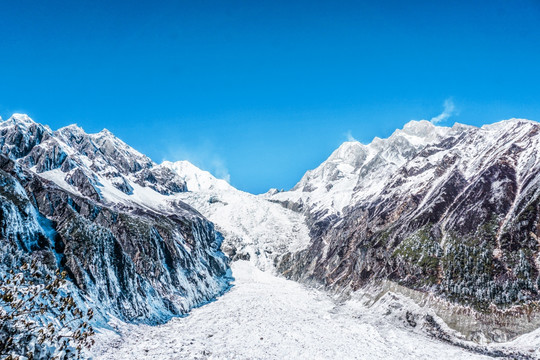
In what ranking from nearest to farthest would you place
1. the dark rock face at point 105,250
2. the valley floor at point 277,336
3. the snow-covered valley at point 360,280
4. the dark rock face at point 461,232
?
the valley floor at point 277,336 → the snow-covered valley at point 360,280 → the dark rock face at point 105,250 → the dark rock face at point 461,232

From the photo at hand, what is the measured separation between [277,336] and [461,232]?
5065 cm

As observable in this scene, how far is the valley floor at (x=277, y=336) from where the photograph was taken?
44406 mm

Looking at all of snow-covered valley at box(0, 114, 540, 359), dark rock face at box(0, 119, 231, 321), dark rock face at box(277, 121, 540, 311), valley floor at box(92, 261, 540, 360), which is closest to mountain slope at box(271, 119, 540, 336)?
dark rock face at box(277, 121, 540, 311)

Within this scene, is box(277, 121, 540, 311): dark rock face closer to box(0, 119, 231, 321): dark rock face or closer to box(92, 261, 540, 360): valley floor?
box(92, 261, 540, 360): valley floor

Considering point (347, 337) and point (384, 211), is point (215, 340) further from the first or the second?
point (384, 211)

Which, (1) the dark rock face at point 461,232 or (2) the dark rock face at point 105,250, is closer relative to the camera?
(2) the dark rock face at point 105,250

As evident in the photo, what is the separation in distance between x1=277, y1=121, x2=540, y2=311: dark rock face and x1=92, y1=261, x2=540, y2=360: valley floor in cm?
1315

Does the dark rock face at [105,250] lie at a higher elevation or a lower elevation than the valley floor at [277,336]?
higher

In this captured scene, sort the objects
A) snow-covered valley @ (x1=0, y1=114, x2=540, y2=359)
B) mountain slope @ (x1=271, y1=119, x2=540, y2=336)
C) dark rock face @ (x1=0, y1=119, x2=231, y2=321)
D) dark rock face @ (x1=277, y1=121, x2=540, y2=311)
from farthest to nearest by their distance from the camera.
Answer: dark rock face @ (x1=277, y1=121, x2=540, y2=311)
mountain slope @ (x1=271, y1=119, x2=540, y2=336)
dark rock face @ (x1=0, y1=119, x2=231, y2=321)
snow-covered valley @ (x1=0, y1=114, x2=540, y2=359)

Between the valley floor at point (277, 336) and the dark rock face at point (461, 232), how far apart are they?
1315 centimetres

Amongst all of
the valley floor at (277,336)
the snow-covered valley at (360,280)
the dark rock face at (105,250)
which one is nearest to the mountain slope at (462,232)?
the snow-covered valley at (360,280)

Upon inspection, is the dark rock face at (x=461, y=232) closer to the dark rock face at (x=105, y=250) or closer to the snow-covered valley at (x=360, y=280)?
the snow-covered valley at (x=360, y=280)

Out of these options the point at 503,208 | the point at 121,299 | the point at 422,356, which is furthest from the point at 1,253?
the point at 503,208

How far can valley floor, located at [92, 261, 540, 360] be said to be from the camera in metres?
44.4
